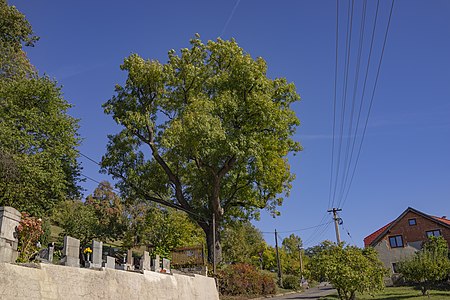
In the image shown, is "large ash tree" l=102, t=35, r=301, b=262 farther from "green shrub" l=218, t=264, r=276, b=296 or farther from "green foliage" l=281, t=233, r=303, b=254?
"green foliage" l=281, t=233, r=303, b=254

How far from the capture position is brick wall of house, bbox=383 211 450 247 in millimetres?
39062

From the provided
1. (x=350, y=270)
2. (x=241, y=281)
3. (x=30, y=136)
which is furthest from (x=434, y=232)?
(x=30, y=136)

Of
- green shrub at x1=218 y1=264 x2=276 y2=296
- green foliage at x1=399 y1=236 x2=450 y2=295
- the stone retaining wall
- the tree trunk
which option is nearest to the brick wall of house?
green foliage at x1=399 y1=236 x2=450 y2=295

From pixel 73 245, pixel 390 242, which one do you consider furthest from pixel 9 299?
pixel 390 242

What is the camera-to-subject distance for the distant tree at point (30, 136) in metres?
17.3

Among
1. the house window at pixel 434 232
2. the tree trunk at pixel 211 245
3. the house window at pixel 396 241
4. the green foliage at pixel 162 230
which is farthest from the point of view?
the house window at pixel 396 241

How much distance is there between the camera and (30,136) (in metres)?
18.9

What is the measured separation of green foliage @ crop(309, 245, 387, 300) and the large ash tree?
7202 millimetres

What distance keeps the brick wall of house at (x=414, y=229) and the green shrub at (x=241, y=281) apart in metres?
20.3

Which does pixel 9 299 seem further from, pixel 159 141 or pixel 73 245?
pixel 159 141

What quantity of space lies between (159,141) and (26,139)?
25.9 ft

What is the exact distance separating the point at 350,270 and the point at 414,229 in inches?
1092

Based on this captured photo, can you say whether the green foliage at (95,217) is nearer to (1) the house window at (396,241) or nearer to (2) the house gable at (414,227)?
(2) the house gable at (414,227)

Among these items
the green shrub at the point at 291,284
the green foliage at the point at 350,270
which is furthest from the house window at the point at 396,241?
the green foliage at the point at 350,270
